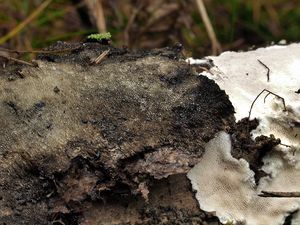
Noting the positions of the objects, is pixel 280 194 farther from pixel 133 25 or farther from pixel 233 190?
pixel 133 25

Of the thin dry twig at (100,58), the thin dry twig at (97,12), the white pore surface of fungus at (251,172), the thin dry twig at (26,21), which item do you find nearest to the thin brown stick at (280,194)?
the white pore surface of fungus at (251,172)

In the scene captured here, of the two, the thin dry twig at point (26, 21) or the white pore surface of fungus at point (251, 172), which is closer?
the white pore surface of fungus at point (251, 172)

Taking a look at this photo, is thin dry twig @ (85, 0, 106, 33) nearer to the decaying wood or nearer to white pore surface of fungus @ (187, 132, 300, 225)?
the decaying wood

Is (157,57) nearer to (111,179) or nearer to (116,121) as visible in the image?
(116,121)

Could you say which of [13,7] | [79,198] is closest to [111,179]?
[79,198]

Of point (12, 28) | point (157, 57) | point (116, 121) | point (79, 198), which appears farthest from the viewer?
point (12, 28)

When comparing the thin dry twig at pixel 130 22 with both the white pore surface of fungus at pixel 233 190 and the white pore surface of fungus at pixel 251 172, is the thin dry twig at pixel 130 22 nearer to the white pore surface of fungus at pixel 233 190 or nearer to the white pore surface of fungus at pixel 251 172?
the white pore surface of fungus at pixel 251 172

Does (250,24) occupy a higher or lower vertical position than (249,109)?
higher
